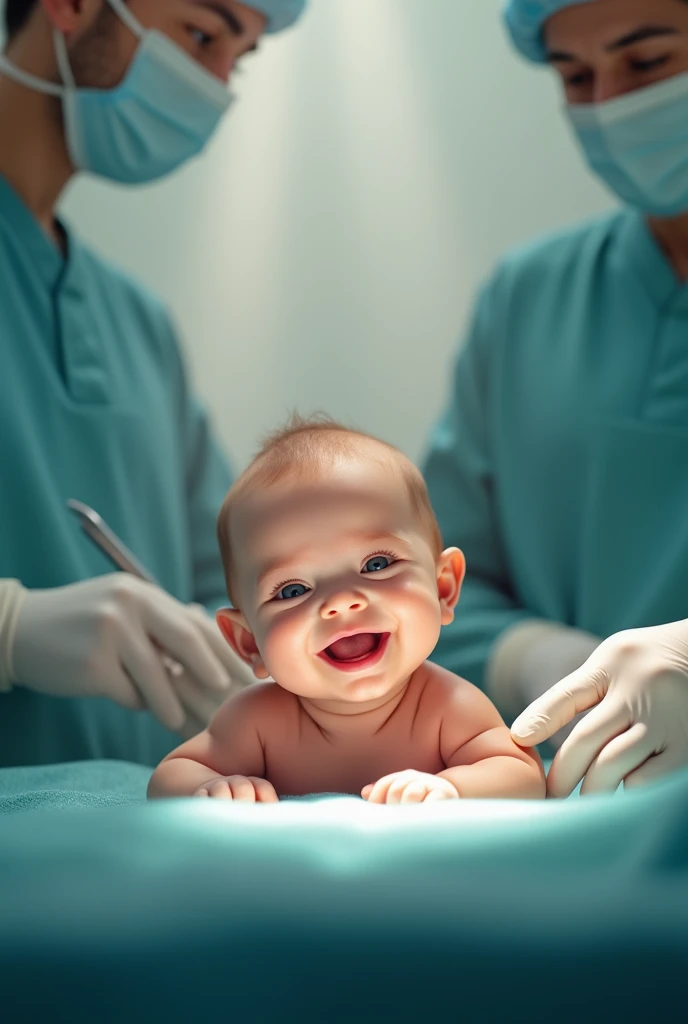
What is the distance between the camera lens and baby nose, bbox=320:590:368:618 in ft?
3.05

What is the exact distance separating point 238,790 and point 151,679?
1.64 feet

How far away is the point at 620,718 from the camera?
3.00ft

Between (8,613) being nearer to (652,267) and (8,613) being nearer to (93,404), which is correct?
(93,404)

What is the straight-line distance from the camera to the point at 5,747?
155cm

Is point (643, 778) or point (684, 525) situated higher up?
point (643, 778)

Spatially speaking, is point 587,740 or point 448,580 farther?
point 448,580

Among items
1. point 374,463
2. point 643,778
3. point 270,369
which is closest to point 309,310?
point 270,369

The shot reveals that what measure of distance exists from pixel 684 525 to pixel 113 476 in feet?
3.03

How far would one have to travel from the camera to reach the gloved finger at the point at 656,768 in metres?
0.90

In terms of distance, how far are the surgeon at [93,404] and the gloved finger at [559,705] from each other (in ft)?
1.97

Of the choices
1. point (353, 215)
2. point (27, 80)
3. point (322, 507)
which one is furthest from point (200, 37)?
point (322, 507)

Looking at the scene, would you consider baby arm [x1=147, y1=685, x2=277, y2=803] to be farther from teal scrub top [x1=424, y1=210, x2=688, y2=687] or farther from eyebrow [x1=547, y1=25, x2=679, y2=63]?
eyebrow [x1=547, y1=25, x2=679, y2=63]

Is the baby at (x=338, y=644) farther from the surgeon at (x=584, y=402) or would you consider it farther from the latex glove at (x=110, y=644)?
the surgeon at (x=584, y=402)

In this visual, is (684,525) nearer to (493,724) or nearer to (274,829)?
(493,724)
